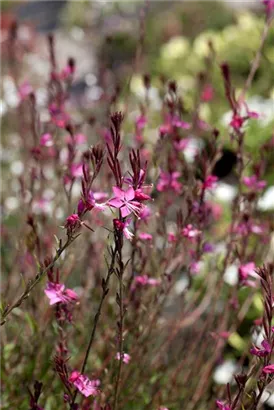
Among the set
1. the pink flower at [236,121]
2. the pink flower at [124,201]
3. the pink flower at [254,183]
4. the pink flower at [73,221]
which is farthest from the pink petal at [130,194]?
the pink flower at [254,183]

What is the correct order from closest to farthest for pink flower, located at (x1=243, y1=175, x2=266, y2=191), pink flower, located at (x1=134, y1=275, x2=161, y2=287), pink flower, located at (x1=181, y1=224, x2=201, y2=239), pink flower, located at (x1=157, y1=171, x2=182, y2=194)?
pink flower, located at (x1=181, y1=224, x2=201, y2=239) → pink flower, located at (x1=134, y1=275, x2=161, y2=287) → pink flower, located at (x1=157, y1=171, x2=182, y2=194) → pink flower, located at (x1=243, y1=175, x2=266, y2=191)

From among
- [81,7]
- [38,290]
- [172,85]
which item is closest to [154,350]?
[38,290]

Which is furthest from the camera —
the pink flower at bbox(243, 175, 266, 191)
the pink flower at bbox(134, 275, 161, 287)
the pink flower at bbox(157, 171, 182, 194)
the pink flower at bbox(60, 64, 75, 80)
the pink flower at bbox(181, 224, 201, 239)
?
the pink flower at bbox(60, 64, 75, 80)

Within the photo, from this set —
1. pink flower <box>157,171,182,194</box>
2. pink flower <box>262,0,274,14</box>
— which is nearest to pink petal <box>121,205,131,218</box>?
pink flower <box>157,171,182,194</box>

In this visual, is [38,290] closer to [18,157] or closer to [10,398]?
[10,398]

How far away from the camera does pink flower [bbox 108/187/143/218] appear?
1390mm

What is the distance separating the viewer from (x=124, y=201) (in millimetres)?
1405

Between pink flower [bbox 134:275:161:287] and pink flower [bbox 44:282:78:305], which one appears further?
pink flower [bbox 134:275:161:287]

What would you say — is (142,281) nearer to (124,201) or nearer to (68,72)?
(124,201)

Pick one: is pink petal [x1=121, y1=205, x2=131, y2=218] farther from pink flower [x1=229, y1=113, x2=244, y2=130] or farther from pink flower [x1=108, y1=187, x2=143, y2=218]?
pink flower [x1=229, y1=113, x2=244, y2=130]

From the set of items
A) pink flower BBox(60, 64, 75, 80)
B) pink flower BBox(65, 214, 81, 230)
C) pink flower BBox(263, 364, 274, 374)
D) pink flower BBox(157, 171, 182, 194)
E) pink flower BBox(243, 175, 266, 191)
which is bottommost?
pink flower BBox(263, 364, 274, 374)

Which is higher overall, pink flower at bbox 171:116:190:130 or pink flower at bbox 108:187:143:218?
pink flower at bbox 171:116:190:130

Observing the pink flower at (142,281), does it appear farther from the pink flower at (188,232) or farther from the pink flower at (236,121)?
the pink flower at (236,121)

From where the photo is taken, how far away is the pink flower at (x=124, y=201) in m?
1.39
